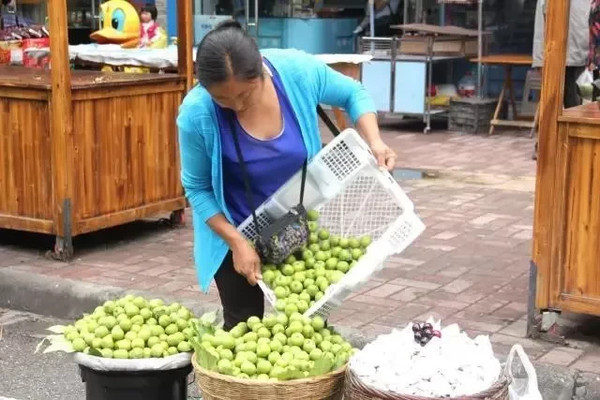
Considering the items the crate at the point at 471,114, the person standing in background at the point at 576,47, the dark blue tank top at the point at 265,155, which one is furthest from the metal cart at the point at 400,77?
the dark blue tank top at the point at 265,155

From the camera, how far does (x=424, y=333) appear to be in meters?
3.25

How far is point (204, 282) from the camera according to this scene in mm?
3771

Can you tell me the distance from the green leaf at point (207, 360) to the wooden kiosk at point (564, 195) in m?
2.16

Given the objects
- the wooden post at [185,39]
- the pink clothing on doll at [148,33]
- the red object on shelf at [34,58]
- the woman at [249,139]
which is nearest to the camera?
the woman at [249,139]

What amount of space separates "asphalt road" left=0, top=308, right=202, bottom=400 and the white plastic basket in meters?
1.10

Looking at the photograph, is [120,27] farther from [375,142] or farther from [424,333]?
[424,333]

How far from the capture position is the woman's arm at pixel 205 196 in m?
3.51

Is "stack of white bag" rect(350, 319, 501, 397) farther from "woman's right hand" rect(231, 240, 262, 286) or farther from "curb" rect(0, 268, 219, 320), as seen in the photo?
"curb" rect(0, 268, 219, 320)

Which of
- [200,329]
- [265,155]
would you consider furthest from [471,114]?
[200,329]

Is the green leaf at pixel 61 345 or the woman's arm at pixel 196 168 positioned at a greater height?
the woman's arm at pixel 196 168

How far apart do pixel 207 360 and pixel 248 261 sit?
416mm

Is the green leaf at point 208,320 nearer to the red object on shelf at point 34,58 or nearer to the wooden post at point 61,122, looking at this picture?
the wooden post at point 61,122

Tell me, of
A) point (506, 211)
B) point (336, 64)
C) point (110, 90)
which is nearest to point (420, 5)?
point (336, 64)

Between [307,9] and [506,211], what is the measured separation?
6230mm
